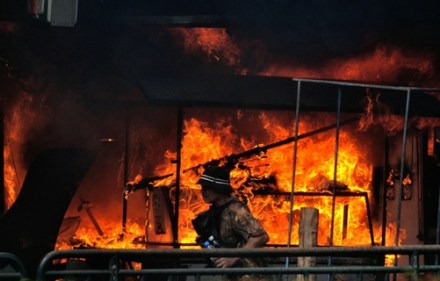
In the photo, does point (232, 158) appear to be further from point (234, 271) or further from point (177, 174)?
point (234, 271)

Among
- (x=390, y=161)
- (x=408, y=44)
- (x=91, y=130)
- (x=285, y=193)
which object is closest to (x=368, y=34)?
(x=408, y=44)

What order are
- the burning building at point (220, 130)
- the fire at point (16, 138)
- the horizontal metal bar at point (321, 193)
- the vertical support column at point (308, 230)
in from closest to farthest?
the vertical support column at point (308, 230), the horizontal metal bar at point (321, 193), the burning building at point (220, 130), the fire at point (16, 138)

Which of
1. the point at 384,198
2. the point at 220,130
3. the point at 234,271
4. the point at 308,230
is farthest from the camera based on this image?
the point at 220,130

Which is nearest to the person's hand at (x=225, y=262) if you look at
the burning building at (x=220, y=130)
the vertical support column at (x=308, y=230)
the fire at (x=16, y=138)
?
the vertical support column at (x=308, y=230)

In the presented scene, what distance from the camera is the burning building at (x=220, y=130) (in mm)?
11680

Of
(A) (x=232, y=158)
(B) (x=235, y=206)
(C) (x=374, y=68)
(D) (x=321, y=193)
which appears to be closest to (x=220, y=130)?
(A) (x=232, y=158)

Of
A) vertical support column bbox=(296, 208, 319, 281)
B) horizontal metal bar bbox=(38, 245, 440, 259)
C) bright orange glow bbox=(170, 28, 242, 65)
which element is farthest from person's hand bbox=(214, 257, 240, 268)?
bright orange glow bbox=(170, 28, 242, 65)

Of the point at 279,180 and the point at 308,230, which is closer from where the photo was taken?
the point at 308,230

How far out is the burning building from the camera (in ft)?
38.3

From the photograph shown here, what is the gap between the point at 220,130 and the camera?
12609 mm

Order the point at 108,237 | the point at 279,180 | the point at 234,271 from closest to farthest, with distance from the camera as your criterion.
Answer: the point at 234,271, the point at 279,180, the point at 108,237

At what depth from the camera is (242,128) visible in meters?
12.8

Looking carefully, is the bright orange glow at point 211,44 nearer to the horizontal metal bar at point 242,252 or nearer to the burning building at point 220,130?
the burning building at point 220,130

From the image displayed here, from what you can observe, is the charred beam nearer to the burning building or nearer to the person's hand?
the burning building
